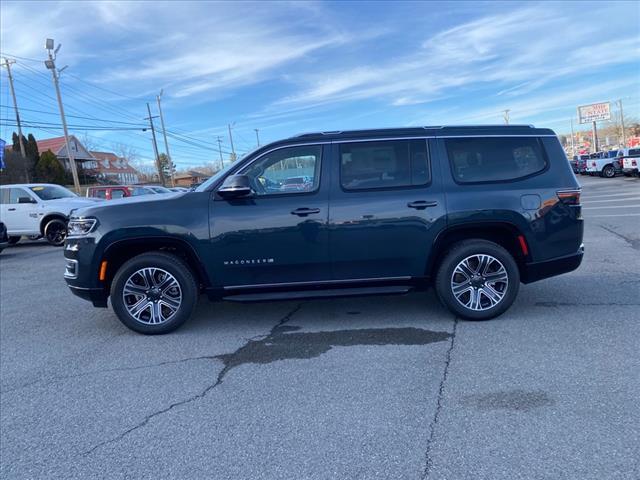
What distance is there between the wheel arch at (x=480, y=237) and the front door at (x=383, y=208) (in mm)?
101

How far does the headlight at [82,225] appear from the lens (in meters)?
4.86

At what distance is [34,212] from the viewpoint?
13523 mm

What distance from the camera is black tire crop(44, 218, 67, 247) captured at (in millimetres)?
13523

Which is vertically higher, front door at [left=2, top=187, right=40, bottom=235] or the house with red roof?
the house with red roof

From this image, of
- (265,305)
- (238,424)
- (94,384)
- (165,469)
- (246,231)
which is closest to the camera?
(165,469)

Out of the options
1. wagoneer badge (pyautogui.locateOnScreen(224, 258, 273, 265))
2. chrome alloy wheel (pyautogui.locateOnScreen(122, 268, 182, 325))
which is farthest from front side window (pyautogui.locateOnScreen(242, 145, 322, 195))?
chrome alloy wheel (pyautogui.locateOnScreen(122, 268, 182, 325))

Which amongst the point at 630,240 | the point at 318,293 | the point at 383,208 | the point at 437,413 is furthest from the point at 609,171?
the point at 437,413

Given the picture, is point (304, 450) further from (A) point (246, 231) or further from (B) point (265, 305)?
(B) point (265, 305)

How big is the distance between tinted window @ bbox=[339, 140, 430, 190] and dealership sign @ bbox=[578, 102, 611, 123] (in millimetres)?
83087

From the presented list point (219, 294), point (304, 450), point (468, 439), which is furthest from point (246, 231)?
point (468, 439)

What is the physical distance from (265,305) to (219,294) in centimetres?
114

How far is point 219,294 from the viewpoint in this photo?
16.2 ft

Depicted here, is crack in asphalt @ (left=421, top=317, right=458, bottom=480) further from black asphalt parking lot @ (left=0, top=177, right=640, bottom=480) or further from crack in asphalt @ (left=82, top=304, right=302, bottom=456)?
crack in asphalt @ (left=82, top=304, right=302, bottom=456)

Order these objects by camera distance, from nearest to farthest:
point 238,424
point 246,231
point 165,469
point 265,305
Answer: point 165,469
point 238,424
point 246,231
point 265,305
